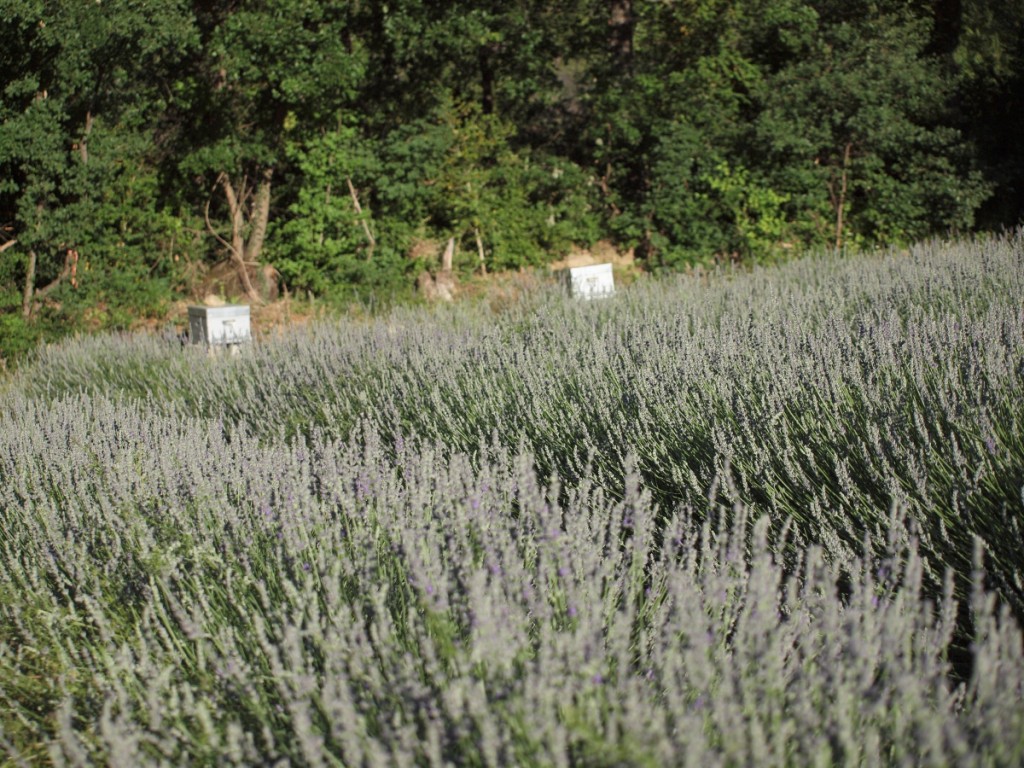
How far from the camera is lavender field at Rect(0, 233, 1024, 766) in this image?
1.36m

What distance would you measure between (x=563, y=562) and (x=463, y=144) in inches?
413

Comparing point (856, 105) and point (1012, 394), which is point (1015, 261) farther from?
point (856, 105)

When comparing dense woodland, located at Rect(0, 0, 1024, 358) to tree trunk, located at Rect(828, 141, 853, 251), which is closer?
dense woodland, located at Rect(0, 0, 1024, 358)

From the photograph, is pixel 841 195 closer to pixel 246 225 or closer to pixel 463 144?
pixel 463 144

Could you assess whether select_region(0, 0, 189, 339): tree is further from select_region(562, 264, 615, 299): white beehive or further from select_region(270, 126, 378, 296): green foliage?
select_region(562, 264, 615, 299): white beehive

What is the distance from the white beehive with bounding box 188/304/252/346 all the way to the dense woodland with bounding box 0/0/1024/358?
122 inches

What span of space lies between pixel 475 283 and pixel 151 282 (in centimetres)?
392

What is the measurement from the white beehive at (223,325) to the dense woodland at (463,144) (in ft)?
10.1

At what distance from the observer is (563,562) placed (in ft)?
5.58

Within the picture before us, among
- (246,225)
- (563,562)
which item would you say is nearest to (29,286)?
(246,225)

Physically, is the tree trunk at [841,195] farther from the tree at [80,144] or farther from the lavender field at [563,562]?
the tree at [80,144]

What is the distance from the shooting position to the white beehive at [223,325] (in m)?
6.70

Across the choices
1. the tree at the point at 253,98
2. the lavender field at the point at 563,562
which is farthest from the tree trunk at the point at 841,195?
the lavender field at the point at 563,562

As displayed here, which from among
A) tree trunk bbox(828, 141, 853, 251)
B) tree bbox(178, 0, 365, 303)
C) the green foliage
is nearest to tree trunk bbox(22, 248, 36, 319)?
tree bbox(178, 0, 365, 303)
